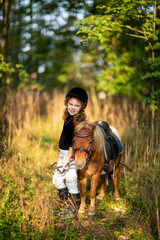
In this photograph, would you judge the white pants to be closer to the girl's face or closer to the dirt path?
the dirt path

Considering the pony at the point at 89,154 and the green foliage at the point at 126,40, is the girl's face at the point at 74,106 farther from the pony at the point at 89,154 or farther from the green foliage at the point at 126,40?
the green foliage at the point at 126,40

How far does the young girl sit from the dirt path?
0.73 ft

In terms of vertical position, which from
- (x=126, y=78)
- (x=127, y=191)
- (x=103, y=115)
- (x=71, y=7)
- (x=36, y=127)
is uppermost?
(x=71, y=7)

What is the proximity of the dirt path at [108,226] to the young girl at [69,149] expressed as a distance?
22 centimetres

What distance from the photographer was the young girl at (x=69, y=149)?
9.72ft

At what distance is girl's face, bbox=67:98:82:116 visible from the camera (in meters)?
3.05

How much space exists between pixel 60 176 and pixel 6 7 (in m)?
5.26

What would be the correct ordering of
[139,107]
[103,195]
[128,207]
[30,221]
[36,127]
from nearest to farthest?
[30,221], [128,207], [103,195], [139,107], [36,127]

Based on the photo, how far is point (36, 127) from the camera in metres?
7.32

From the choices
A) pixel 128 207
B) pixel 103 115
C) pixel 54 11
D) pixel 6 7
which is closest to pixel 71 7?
pixel 54 11

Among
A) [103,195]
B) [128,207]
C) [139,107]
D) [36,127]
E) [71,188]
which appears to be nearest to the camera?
[71,188]

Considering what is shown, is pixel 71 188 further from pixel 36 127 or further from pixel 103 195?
pixel 36 127

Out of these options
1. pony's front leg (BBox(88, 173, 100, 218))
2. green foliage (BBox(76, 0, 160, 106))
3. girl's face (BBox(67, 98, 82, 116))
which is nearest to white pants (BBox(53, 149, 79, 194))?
pony's front leg (BBox(88, 173, 100, 218))

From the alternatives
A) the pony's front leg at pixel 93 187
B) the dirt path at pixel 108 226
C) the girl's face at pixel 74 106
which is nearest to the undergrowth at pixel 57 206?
the dirt path at pixel 108 226
